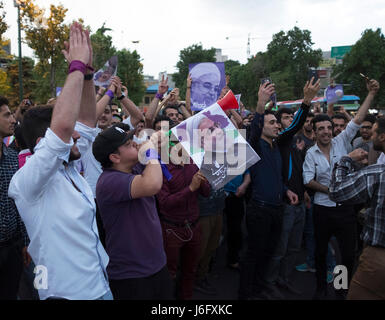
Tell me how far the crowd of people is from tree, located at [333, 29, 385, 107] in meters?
28.7

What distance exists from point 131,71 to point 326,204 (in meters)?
39.8

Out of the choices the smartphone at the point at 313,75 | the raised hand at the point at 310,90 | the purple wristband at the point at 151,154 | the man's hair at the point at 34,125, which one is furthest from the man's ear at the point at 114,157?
the smartphone at the point at 313,75

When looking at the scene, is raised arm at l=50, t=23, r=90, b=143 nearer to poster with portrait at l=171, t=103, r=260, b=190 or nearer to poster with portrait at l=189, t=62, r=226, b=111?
poster with portrait at l=171, t=103, r=260, b=190

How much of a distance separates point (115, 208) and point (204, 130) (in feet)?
3.00

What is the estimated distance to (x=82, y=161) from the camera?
3.84 meters

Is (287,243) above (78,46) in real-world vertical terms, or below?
below

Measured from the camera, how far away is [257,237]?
3771 millimetres

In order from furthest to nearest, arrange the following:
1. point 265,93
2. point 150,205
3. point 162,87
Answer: point 162,87 < point 265,93 < point 150,205

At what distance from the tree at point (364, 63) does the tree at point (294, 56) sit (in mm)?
13401

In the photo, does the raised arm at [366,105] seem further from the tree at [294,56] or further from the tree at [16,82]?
the tree at [294,56]

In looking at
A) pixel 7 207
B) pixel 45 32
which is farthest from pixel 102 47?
pixel 7 207

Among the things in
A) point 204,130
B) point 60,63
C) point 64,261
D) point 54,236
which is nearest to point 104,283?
point 64,261

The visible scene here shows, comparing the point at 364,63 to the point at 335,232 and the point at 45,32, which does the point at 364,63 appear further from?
the point at 335,232

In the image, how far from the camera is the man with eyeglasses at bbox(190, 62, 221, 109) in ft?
17.1
